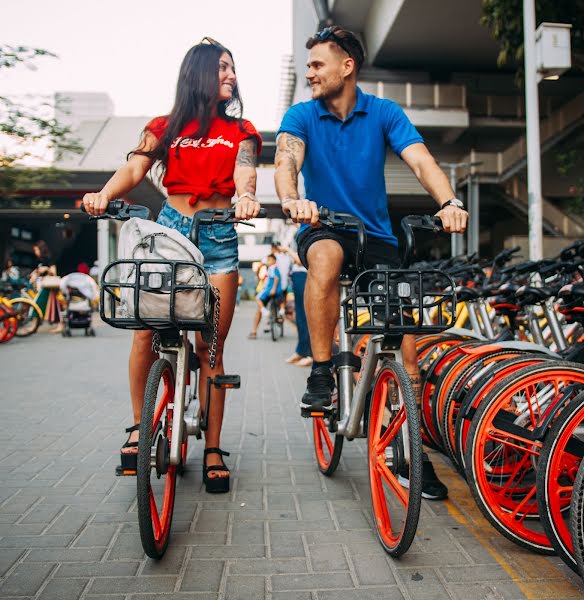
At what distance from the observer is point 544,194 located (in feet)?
93.9

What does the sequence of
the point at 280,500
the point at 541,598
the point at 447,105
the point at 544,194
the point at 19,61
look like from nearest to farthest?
the point at 541,598 < the point at 280,500 < the point at 19,61 < the point at 447,105 < the point at 544,194

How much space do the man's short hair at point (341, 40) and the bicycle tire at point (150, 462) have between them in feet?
6.18

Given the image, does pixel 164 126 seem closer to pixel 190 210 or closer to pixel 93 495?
pixel 190 210

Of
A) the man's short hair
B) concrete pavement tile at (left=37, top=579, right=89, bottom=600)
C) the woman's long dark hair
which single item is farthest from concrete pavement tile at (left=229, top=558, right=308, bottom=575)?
the man's short hair

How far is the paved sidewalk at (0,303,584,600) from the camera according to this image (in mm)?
2307

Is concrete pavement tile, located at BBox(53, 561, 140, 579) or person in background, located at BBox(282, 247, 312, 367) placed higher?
person in background, located at BBox(282, 247, 312, 367)

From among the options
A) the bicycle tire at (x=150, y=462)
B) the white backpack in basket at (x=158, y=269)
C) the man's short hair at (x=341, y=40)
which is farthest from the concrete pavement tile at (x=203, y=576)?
the man's short hair at (x=341, y=40)

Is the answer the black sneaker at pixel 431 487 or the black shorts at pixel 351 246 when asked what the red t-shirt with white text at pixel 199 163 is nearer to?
the black shorts at pixel 351 246

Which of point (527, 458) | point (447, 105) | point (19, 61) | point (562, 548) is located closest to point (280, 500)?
point (527, 458)

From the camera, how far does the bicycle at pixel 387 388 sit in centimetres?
247

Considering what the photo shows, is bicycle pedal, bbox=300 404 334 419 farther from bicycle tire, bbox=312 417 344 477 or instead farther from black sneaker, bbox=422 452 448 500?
black sneaker, bbox=422 452 448 500

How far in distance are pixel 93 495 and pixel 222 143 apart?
1986 millimetres

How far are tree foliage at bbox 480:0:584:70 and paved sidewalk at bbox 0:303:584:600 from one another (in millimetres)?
7147

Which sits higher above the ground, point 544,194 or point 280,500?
point 544,194
